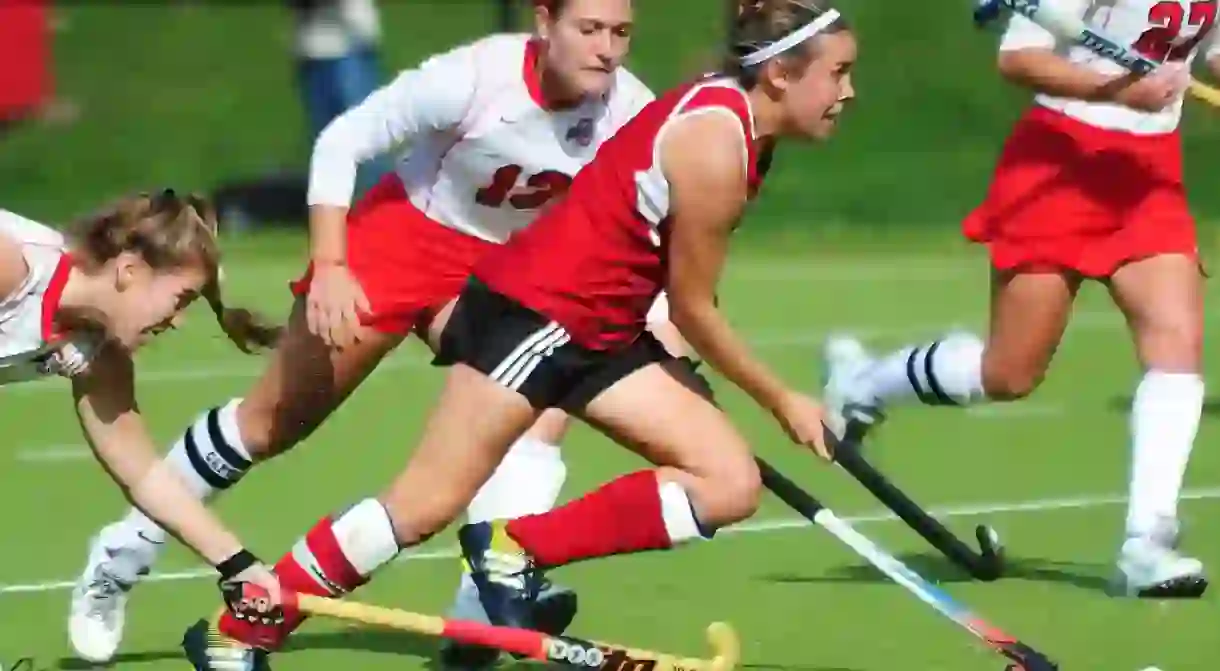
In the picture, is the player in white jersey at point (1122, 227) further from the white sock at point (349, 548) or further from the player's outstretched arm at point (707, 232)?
the white sock at point (349, 548)

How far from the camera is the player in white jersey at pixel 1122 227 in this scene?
5.47 metres

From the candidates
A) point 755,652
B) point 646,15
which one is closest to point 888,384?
point 755,652

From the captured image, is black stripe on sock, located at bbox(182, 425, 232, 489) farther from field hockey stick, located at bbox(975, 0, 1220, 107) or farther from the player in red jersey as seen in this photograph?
field hockey stick, located at bbox(975, 0, 1220, 107)

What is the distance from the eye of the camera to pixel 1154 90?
5477 mm

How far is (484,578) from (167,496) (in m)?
0.59

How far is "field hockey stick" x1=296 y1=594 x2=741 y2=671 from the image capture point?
14.5ft

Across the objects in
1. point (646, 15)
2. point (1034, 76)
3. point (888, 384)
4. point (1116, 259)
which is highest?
point (1034, 76)

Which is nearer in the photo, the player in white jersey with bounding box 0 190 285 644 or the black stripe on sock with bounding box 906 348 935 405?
the player in white jersey with bounding box 0 190 285 644

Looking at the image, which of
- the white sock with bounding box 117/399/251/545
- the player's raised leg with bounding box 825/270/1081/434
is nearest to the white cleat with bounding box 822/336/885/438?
the player's raised leg with bounding box 825/270/1081/434

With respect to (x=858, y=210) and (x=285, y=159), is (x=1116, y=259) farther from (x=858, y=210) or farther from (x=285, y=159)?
(x=285, y=159)

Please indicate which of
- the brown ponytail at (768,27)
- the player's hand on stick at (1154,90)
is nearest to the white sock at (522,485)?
the brown ponytail at (768,27)

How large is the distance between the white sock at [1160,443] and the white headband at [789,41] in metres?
1.43

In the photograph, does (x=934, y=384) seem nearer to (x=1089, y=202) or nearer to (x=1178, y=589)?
(x=1089, y=202)

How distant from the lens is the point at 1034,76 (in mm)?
5559
